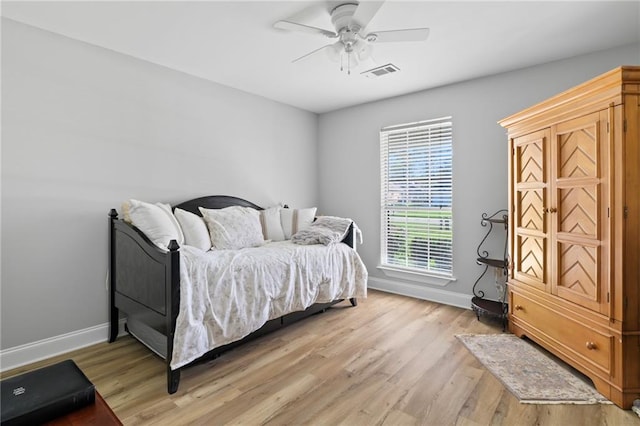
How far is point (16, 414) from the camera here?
88cm

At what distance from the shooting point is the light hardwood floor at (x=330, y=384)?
1.71 metres

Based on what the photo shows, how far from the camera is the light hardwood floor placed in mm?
1715

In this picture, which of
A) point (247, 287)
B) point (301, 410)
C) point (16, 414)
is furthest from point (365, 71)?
point (16, 414)

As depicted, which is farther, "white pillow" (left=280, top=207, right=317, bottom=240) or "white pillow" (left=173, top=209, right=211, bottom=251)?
"white pillow" (left=280, top=207, right=317, bottom=240)

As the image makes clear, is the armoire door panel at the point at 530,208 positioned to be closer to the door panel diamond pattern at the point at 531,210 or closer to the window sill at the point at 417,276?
the door panel diamond pattern at the point at 531,210

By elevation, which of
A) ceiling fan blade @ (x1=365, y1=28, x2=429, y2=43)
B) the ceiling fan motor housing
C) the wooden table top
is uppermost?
the ceiling fan motor housing

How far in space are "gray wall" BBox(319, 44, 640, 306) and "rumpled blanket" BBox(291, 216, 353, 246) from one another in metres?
0.94

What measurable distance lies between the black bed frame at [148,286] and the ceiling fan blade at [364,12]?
5.73 ft

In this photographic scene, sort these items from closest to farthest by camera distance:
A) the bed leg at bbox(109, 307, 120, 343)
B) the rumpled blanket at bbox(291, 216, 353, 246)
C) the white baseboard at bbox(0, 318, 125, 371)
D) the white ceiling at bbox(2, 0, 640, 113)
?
the white ceiling at bbox(2, 0, 640, 113) < the white baseboard at bbox(0, 318, 125, 371) < the bed leg at bbox(109, 307, 120, 343) < the rumpled blanket at bbox(291, 216, 353, 246)

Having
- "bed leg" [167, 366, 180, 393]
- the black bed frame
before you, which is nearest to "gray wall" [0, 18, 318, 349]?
the black bed frame

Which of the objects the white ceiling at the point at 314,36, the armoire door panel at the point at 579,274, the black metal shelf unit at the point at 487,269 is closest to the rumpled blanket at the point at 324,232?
the black metal shelf unit at the point at 487,269

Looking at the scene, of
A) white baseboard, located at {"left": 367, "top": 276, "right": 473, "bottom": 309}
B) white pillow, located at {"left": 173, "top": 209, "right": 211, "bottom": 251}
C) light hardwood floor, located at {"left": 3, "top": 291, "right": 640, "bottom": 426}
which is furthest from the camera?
white baseboard, located at {"left": 367, "top": 276, "right": 473, "bottom": 309}

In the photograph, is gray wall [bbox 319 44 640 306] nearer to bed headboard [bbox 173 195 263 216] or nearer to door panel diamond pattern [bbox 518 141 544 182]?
door panel diamond pattern [bbox 518 141 544 182]

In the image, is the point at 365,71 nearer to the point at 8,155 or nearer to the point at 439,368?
the point at 439,368
